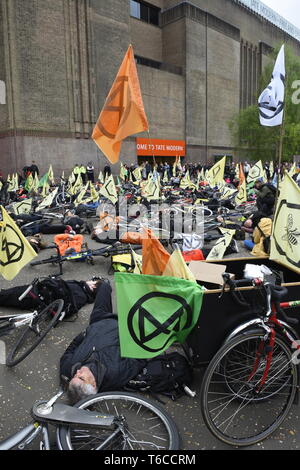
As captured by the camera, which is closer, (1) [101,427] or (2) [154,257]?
(1) [101,427]

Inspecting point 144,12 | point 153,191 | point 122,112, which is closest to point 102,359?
point 122,112

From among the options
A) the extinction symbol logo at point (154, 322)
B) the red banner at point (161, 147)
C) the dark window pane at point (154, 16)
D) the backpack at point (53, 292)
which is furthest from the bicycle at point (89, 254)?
the dark window pane at point (154, 16)

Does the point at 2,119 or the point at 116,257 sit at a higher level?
the point at 2,119

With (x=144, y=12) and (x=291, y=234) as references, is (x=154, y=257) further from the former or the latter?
(x=144, y=12)

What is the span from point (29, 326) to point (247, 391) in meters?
2.38

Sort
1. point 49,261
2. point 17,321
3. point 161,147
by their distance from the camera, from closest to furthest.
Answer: point 17,321 → point 49,261 → point 161,147

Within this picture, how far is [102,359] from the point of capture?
3021 mm

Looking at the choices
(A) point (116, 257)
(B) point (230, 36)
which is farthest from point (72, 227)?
(B) point (230, 36)

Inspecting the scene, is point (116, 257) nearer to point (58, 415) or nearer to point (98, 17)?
point (58, 415)

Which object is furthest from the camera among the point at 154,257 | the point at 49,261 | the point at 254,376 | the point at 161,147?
the point at 161,147

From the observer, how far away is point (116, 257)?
21.1 feet

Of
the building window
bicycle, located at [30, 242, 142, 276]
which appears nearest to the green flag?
bicycle, located at [30, 242, 142, 276]

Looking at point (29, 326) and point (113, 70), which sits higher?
Answer: point (113, 70)
